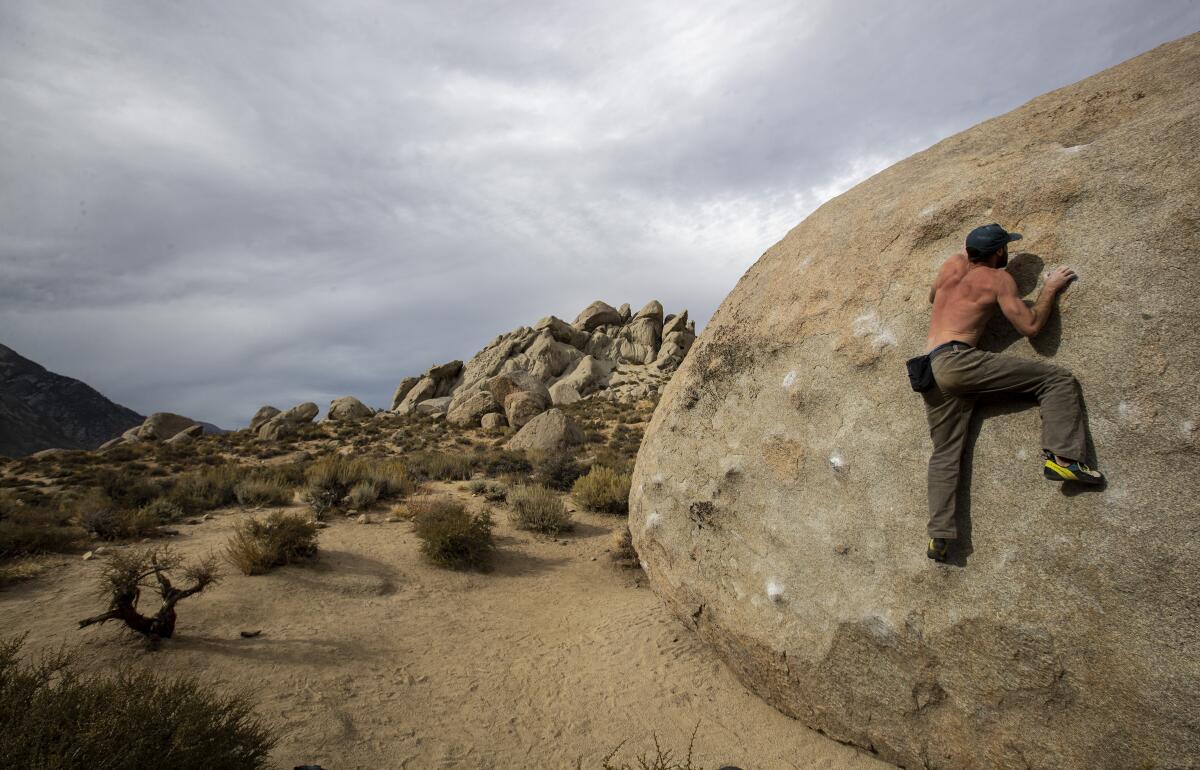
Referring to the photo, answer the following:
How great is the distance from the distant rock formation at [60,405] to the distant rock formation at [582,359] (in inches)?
2380

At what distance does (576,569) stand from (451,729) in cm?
385

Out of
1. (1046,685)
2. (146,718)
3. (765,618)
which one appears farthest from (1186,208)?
(146,718)

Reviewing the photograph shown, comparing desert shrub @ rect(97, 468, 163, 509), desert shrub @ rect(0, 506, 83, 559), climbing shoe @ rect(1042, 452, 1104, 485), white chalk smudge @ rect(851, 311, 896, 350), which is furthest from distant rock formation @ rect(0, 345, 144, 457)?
climbing shoe @ rect(1042, 452, 1104, 485)

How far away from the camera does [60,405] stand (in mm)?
Answer: 84000

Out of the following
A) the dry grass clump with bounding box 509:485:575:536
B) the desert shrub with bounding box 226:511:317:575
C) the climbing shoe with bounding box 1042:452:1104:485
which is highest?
the climbing shoe with bounding box 1042:452:1104:485

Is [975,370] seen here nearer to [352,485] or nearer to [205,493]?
[352,485]

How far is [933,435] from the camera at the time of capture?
332cm

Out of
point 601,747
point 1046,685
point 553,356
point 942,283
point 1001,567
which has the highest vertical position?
point 553,356

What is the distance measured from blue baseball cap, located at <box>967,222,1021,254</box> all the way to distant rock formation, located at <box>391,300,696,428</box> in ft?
102

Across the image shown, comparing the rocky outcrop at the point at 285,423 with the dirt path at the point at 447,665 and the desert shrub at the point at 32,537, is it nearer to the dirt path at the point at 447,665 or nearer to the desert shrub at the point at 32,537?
the desert shrub at the point at 32,537

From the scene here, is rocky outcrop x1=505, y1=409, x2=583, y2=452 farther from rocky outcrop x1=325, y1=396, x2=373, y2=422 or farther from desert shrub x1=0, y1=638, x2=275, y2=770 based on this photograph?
rocky outcrop x1=325, y1=396, x2=373, y2=422

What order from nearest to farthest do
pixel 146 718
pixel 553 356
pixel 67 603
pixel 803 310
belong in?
pixel 146 718
pixel 803 310
pixel 67 603
pixel 553 356

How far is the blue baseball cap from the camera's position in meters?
3.20

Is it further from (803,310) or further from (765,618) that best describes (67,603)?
(803,310)
